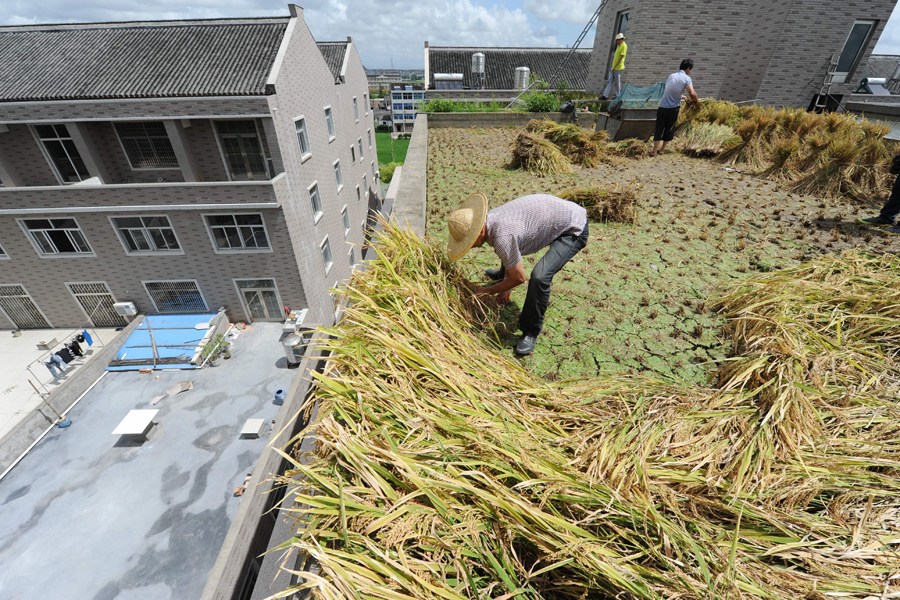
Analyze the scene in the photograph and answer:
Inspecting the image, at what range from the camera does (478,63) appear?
35906 mm

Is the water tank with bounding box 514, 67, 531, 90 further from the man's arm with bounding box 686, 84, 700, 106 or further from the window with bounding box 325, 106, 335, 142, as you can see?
the man's arm with bounding box 686, 84, 700, 106

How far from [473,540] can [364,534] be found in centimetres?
45

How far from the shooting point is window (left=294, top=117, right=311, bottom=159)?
1470 centimetres

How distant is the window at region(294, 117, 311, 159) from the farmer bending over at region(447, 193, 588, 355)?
14.7 m

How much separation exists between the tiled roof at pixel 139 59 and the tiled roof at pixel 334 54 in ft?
25.9

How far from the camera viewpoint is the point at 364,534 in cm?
147

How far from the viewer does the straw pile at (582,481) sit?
1.32m

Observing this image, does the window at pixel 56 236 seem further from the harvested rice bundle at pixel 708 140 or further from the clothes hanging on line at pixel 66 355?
the harvested rice bundle at pixel 708 140

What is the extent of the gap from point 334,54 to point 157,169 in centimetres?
1395

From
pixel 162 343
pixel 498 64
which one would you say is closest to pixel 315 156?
pixel 162 343

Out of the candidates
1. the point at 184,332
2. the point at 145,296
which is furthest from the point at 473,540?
the point at 145,296

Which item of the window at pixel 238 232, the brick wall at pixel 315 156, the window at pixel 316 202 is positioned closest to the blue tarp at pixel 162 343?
the window at pixel 238 232

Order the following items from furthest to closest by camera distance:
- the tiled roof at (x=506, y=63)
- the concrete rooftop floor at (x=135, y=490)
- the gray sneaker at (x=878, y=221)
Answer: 1. the tiled roof at (x=506, y=63)
2. the concrete rooftop floor at (x=135, y=490)
3. the gray sneaker at (x=878, y=221)

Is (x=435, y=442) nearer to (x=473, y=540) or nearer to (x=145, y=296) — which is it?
(x=473, y=540)
